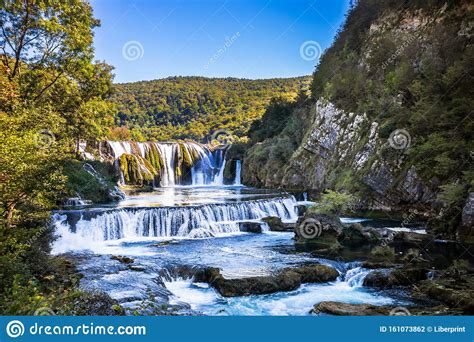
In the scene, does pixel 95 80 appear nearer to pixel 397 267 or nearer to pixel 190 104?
pixel 397 267

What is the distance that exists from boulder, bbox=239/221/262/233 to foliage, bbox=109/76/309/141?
186ft

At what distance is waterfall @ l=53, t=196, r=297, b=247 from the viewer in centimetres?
1706

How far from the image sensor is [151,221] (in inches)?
731

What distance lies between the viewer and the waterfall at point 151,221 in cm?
1706

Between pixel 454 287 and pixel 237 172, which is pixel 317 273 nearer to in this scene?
pixel 454 287

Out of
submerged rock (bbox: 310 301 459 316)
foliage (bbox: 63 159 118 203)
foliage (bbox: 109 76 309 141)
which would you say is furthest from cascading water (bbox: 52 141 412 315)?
foliage (bbox: 109 76 309 141)

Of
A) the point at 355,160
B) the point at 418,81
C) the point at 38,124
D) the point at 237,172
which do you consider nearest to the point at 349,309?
the point at 38,124

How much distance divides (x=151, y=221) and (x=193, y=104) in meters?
79.9

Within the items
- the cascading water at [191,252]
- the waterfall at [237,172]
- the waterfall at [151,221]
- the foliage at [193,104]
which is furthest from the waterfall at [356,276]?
the foliage at [193,104]

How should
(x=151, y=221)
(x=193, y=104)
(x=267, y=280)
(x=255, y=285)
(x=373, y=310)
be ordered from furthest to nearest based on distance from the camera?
(x=193, y=104) → (x=151, y=221) → (x=267, y=280) → (x=255, y=285) → (x=373, y=310)

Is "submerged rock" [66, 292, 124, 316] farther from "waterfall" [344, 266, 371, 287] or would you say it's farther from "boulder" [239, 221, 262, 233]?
"boulder" [239, 221, 262, 233]

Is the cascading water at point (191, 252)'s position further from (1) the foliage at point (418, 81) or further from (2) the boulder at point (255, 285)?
(1) the foliage at point (418, 81)

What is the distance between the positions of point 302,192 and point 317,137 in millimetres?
4461

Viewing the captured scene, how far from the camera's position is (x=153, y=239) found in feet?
57.5
